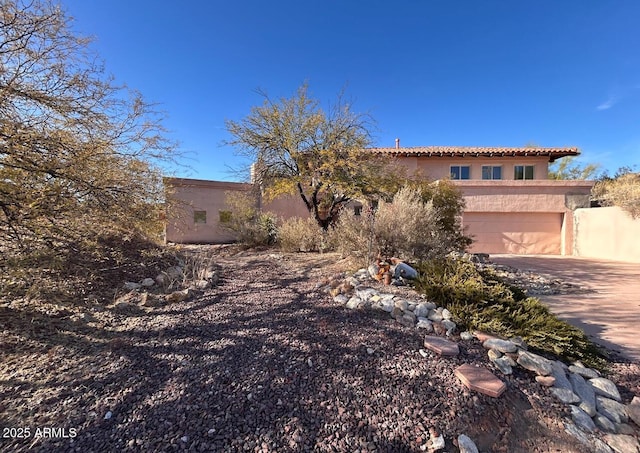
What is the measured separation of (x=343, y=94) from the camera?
988 centimetres

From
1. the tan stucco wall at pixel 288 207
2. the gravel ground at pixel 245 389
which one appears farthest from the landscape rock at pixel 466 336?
the tan stucco wall at pixel 288 207

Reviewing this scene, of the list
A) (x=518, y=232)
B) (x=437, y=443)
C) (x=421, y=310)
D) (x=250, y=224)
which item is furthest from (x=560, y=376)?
(x=518, y=232)

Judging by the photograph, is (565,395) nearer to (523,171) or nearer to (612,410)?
(612,410)

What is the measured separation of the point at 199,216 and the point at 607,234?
1876 cm

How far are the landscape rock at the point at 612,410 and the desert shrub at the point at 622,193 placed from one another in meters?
13.2

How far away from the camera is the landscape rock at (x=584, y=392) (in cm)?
256

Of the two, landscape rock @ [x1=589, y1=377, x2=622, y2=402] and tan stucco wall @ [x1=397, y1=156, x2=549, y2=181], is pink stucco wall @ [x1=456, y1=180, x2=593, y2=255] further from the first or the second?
landscape rock @ [x1=589, y1=377, x2=622, y2=402]

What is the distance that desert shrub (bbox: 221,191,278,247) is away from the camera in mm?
11156

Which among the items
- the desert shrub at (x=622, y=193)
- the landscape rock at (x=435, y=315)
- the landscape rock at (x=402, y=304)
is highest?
the desert shrub at (x=622, y=193)

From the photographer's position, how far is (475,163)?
57.0 feet

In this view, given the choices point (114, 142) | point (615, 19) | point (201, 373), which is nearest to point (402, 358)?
point (201, 373)

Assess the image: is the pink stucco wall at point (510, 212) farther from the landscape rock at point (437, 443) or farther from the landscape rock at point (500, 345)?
the landscape rock at point (437, 443)

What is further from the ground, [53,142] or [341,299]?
[53,142]

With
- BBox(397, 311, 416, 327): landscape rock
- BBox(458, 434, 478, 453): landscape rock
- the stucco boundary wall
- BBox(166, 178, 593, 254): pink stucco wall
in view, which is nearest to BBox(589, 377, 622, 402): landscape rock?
BBox(397, 311, 416, 327): landscape rock
